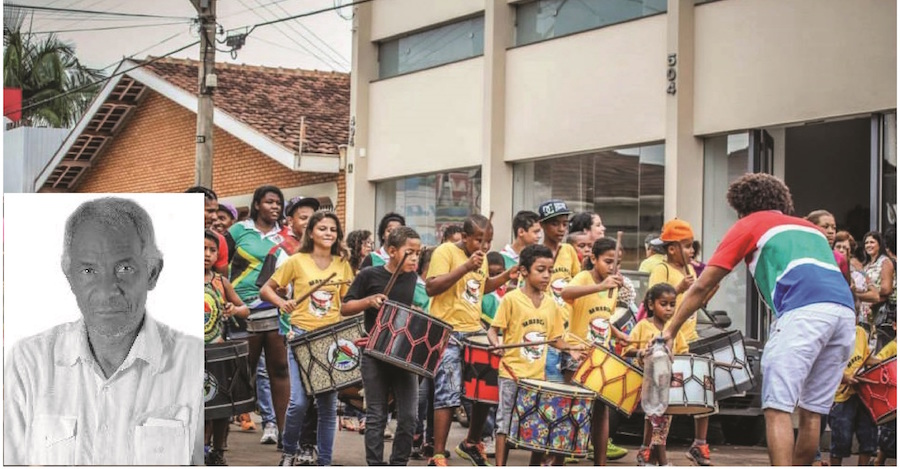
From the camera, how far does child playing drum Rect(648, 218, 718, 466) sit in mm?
11289

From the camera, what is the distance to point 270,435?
12.1 meters

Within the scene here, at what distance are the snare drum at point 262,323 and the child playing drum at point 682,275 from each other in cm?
279

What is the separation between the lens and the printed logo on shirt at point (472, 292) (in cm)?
1092

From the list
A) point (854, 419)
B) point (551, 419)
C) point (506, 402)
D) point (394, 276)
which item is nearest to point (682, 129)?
point (854, 419)

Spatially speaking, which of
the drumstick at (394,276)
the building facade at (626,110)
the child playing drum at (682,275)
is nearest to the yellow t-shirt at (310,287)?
the drumstick at (394,276)

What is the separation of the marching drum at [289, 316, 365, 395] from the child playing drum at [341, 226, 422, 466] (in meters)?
0.10

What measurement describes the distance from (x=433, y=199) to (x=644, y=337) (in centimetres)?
1280

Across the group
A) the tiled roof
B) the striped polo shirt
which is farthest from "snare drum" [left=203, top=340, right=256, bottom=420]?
the tiled roof

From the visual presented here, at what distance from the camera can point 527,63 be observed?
21.0 meters

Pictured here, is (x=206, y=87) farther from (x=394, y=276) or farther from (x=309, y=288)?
(x=394, y=276)

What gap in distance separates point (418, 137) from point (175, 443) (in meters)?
16.7

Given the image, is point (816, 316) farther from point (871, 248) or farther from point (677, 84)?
point (677, 84)

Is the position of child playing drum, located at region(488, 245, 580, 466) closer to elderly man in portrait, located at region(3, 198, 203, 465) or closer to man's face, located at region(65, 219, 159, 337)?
elderly man in portrait, located at region(3, 198, 203, 465)

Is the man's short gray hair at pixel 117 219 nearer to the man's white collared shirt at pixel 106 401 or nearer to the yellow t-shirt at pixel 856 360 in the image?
the man's white collared shirt at pixel 106 401
